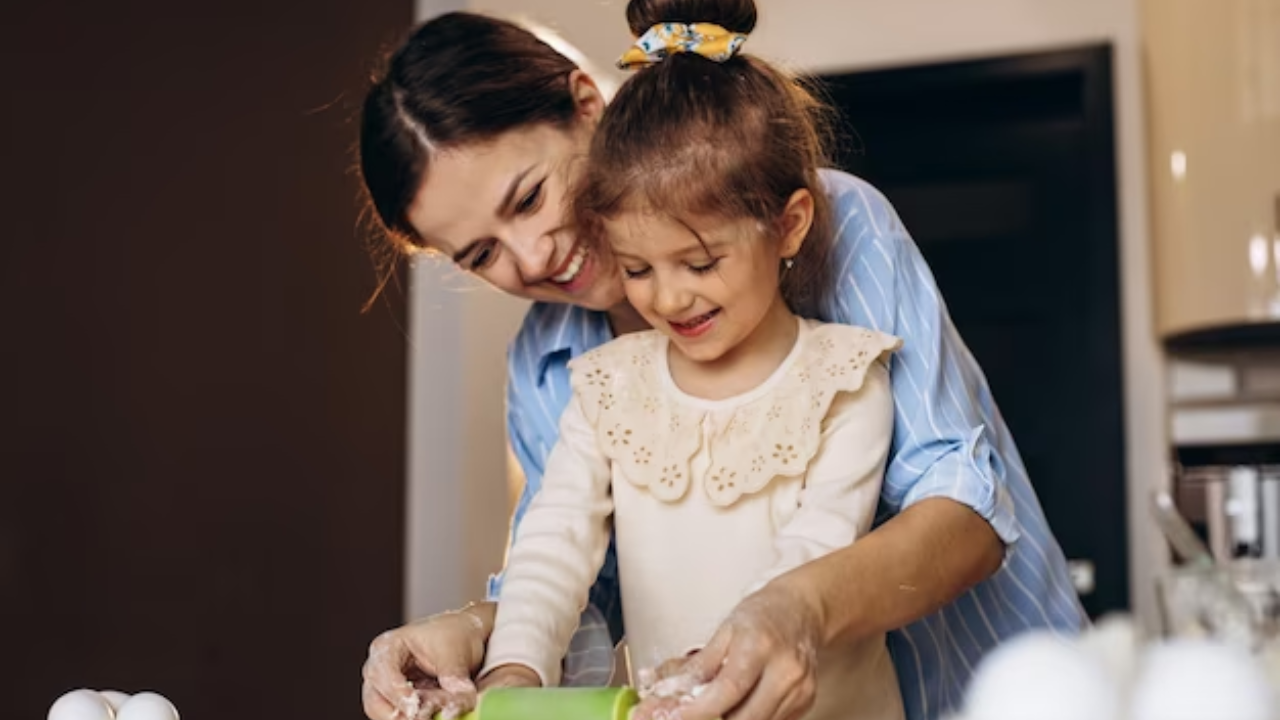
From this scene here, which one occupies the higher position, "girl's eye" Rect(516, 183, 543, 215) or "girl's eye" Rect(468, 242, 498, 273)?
"girl's eye" Rect(516, 183, 543, 215)

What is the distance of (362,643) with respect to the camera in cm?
302

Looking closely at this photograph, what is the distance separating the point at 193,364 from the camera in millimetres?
2615

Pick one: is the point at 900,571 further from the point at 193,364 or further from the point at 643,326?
the point at 193,364

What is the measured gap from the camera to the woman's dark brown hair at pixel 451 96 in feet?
4.15

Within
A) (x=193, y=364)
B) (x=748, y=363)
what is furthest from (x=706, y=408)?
(x=193, y=364)

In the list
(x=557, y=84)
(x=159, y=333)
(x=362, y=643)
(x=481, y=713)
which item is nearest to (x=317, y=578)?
(x=362, y=643)

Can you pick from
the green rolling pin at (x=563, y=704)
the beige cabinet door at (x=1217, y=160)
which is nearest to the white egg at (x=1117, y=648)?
the green rolling pin at (x=563, y=704)

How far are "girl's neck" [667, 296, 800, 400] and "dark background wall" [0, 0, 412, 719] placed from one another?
4.02 ft

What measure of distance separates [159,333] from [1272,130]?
2.07 metres

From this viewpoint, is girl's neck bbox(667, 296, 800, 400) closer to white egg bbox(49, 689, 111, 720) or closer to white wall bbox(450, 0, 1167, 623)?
white egg bbox(49, 689, 111, 720)

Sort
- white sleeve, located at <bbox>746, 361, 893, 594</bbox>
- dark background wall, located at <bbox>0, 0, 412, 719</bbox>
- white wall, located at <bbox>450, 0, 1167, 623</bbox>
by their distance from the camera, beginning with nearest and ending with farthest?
white sleeve, located at <bbox>746, 361, 893, 594</bbox>
dark background wall, located at <bbox>0, 0, 412, 719</bbox>
white wall, located at <bbox>450, 0, 1167, 623</bbox>

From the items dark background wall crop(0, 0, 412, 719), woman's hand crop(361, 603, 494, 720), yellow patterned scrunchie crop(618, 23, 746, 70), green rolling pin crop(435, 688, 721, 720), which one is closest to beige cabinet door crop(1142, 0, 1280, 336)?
dark background wall crop(0, 0, 412, 719)

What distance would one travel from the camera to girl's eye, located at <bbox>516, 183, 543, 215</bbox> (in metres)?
1.24

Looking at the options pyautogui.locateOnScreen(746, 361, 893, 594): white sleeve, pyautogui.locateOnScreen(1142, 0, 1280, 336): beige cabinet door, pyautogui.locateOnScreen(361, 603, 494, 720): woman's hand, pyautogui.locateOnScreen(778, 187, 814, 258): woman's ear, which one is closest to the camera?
pyautogui.locateOnScreen(361, 603, 494, 720): woman's hand
